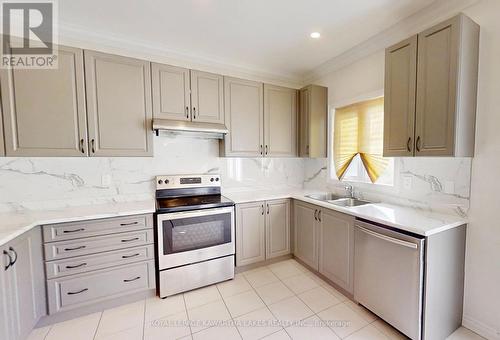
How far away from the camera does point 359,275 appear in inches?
77.2

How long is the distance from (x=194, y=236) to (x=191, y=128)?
114cm

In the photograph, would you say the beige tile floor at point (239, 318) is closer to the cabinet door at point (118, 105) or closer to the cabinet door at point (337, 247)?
the cabinet door at point (337, 247)

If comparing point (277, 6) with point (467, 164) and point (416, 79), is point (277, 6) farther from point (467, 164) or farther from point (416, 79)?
point (467, 164)

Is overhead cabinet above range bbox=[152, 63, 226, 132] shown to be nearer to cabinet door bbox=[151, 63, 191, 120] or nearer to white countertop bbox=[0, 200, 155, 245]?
cabinet door bbox=[151, 63, 191, 120]

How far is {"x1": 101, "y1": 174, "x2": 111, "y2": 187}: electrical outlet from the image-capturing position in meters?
2.36

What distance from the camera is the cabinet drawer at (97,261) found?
1.81m

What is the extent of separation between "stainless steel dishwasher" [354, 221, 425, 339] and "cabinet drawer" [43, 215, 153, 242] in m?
1.96

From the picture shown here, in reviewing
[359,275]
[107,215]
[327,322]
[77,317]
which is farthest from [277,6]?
[77,317]

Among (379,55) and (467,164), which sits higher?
(379,55)

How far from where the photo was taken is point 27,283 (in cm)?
161

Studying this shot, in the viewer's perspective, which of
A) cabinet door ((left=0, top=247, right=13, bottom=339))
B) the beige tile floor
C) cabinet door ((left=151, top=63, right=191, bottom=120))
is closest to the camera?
cabinet door ((left=0, top=247, right=13, bottom=339))

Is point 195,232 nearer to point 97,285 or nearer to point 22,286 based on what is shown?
point 97,285

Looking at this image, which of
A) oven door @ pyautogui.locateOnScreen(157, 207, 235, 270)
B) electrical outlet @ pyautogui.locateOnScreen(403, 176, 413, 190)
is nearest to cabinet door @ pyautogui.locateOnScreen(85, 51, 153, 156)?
oven door @ pyautogui.locateOnScreen(157, 207, 235, 270)

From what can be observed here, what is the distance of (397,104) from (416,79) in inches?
8.6
